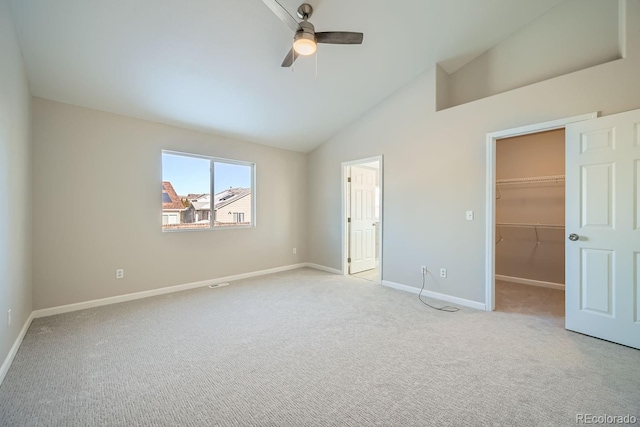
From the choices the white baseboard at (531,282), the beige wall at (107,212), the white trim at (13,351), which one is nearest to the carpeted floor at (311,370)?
the white trim at (13,351)

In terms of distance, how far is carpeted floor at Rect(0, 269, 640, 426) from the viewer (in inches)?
63.1

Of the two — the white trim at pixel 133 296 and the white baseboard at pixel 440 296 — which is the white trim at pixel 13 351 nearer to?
the white trim at pixel 133 296

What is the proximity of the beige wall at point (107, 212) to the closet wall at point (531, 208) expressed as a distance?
4.80m

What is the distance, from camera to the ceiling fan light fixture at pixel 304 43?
2.12 m

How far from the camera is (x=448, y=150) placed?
363 centimetres

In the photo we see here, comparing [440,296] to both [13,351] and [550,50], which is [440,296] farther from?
[13,351]

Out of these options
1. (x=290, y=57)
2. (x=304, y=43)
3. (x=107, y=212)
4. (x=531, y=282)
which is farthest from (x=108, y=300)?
(x=531, y=282)

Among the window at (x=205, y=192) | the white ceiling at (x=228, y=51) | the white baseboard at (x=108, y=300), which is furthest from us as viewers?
the window at (x=205, y=192)

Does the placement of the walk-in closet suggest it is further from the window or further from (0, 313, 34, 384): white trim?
(0, 313, 34, 384): white trim

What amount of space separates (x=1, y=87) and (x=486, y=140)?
454 centimetres

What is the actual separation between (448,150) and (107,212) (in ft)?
15.1

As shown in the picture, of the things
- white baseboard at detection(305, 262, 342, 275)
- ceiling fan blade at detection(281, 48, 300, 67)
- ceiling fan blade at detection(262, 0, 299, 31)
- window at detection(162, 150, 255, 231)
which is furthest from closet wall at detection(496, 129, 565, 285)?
window at detection(162, 150, 255, 231)

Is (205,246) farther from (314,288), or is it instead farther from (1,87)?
(1,87)

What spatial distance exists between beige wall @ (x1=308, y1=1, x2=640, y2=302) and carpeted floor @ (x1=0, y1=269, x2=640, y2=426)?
838 millimetres
